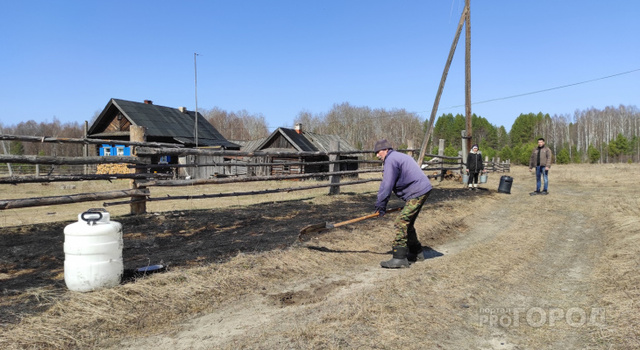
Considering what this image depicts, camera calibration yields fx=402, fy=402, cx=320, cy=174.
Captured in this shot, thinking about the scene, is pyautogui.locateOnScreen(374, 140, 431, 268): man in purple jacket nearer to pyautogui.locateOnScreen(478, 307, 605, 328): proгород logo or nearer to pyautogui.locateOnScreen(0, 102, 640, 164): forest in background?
pyautogui.locateOnScreen(478, 307, 605, 328): proгород logo

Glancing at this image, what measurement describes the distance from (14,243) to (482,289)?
19.8 feet

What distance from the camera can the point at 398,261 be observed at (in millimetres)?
4934

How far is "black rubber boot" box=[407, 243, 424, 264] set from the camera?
17.4 ft

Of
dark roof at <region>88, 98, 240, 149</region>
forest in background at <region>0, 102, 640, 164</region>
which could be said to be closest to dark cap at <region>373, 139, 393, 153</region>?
dark roof at <region>88, 98, 240, 149</region>

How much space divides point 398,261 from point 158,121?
27.4 m

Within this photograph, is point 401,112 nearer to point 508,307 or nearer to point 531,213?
point 531,213

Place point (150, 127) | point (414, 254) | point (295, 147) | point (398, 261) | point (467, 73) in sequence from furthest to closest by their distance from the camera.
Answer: point (295, 147)
point (150, 127)
point (467, 73)
point (414, 254)
point (398, 261)

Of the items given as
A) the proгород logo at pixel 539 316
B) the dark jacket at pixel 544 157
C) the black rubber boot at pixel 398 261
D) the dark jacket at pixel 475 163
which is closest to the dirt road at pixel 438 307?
the proгород logo at pixel 539 316

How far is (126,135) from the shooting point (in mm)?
27875

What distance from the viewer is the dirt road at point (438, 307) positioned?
292 centimetres

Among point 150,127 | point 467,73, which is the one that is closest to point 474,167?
point 467,73

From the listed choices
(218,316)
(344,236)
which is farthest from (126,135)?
(218,316)

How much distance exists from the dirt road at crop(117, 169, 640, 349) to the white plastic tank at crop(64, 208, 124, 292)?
100 cm

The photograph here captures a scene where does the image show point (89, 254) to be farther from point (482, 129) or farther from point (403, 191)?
point (482, 129)
